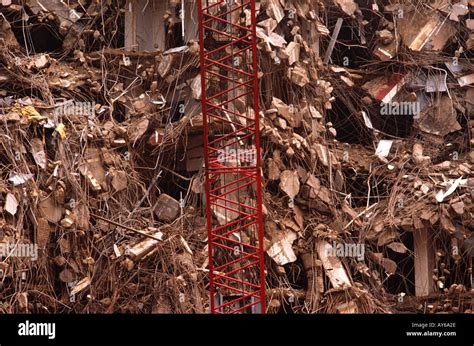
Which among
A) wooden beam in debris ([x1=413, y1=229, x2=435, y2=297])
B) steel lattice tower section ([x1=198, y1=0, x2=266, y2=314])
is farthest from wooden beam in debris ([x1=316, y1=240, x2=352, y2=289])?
wooden beam in debris ([x1=413, y1=229, x2=435, y2=297])

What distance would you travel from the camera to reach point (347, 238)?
70.7 ft

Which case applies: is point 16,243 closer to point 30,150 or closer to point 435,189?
point 30,150

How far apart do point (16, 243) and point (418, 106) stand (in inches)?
260

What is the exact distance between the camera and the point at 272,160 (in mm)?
21125

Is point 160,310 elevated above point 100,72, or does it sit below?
below

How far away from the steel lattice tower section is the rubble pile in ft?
0.72

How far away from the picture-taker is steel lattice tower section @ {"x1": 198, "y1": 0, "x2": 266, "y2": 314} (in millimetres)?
20469

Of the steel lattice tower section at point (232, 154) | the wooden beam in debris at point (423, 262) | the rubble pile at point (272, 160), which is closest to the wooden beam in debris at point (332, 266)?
the rubble pile at point (272, 160)

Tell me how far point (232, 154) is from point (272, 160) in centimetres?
57

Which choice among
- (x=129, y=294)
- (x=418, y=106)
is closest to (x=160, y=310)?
(x=129, y=294)

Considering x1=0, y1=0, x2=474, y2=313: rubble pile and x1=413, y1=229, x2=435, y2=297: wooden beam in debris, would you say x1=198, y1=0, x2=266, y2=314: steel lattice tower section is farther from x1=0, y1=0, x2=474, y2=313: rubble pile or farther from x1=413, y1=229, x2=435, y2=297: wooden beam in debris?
x1=413, y1=229, x2=435, y2=297: wooden beam in debris
